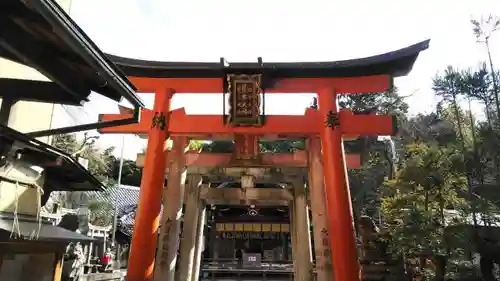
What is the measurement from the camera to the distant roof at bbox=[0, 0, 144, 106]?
2215mm

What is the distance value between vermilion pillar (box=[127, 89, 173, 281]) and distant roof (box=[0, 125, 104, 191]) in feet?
7.05

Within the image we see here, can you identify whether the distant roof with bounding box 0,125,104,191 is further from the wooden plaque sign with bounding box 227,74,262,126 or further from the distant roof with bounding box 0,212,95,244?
the wooden plaque sign with bounding box 227,74,262,126

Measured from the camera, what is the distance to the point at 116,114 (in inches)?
319

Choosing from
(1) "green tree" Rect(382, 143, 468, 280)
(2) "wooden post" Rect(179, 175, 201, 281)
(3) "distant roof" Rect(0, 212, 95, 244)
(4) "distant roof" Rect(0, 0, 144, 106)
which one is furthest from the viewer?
(2) "wooden post" Rect(179, 175, 201, 281)

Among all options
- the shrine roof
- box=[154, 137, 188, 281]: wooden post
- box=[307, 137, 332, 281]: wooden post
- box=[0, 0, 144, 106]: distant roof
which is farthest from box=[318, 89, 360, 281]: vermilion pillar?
box=[0, 0, 144, 106]: distant roof

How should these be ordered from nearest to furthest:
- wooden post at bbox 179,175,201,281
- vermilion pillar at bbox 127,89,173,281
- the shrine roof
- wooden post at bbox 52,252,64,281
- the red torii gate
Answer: wooden post at bbox 52,252,64,281 → vermilion pillar at bbox 127,89,173,281 → the red torii gate → the shrine roof → wooden post at bbox 179,175,201,281

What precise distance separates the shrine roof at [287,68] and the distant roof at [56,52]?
376 cm

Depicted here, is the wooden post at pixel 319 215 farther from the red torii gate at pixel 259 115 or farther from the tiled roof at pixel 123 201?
the tiled roof at pixel 123 201

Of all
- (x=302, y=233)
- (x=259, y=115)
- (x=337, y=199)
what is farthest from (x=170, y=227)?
(x=302, y=233)

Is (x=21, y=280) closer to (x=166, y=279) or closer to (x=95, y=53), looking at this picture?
(x=95, y=53)

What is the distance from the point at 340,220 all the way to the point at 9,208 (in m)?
4.90

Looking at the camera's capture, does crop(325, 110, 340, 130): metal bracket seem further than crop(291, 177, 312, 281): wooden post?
No

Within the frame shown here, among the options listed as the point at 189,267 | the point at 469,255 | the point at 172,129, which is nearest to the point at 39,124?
the point at 172,129

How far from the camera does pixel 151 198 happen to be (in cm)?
673
